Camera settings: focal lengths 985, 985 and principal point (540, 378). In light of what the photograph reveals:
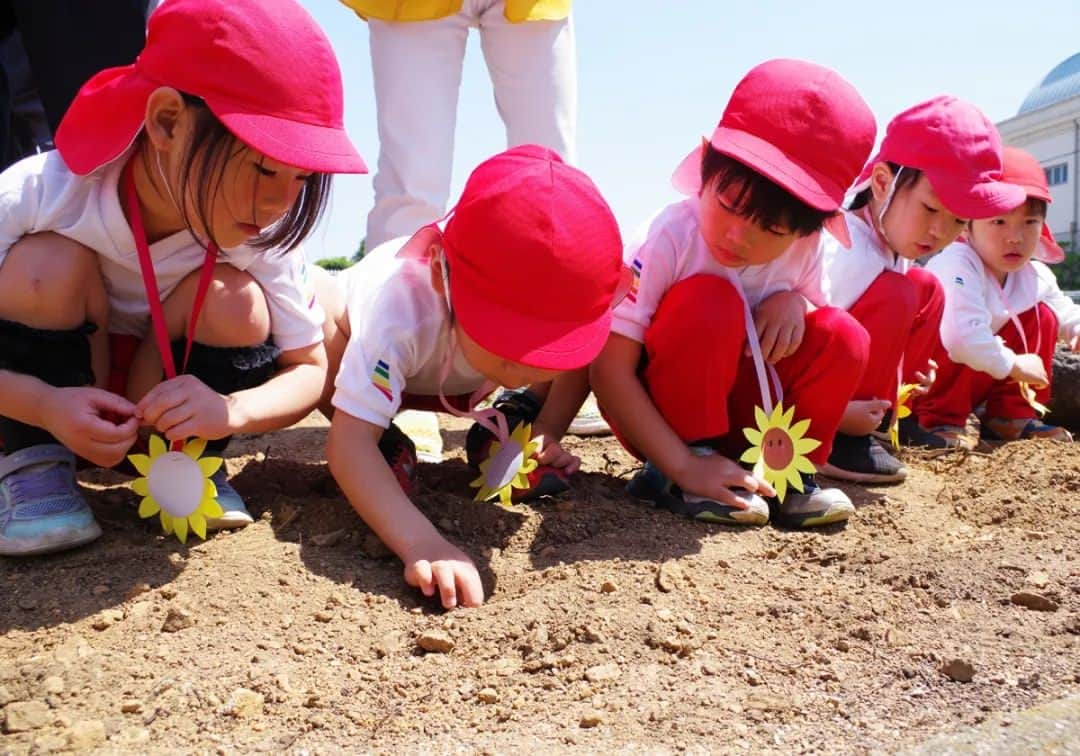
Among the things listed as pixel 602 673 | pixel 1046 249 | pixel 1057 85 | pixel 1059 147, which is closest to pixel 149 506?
pixel 602 673

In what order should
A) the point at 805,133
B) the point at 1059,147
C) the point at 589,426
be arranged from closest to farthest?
the point at 805,133 < the point at 589,426 < the point at 1059,147

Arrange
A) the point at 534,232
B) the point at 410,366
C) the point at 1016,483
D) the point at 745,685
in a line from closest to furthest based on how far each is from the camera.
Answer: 1. the point at 745,685
2. the point at 534,232
3. the point at 410,366
4. the point at 1016,483

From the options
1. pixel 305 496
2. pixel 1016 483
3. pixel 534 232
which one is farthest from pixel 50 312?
pixel 1016 483

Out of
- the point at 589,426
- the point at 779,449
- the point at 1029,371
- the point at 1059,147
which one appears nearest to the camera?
the point at 779,449

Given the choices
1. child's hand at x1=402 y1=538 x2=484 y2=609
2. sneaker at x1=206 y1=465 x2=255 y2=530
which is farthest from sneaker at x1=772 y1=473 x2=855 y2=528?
sneaker at x1=206 y1=465 x2=255 y2=530

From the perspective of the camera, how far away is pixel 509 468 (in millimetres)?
2227

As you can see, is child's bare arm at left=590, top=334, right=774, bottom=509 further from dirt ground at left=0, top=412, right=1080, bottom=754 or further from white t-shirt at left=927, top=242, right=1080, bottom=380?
white t-shirt at left=927, top=242, right=1080, bottom=380

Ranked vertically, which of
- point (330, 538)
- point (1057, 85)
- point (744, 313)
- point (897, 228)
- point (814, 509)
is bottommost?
point (1057, 85)

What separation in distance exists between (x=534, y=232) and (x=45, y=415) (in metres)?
0.94

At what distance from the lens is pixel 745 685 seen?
1.46 m

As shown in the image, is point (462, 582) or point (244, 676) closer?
point (244, 676)

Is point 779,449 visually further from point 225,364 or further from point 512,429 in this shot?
point 225,364

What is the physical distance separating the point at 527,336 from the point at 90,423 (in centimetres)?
78

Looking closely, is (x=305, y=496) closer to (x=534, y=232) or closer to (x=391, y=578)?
(x=391, y=578)
